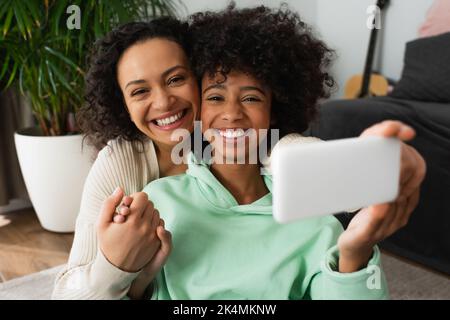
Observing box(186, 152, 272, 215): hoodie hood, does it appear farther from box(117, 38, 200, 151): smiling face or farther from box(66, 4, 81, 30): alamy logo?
box(66, 4, 81, 30): alamy logo

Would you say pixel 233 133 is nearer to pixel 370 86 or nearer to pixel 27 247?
pixel 27 247

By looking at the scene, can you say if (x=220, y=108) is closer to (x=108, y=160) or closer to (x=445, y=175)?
(x=108, y=160)

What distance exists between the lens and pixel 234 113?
2.25 feet

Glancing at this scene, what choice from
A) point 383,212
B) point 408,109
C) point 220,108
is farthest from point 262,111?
point 408,109

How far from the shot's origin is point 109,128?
0.90 metres

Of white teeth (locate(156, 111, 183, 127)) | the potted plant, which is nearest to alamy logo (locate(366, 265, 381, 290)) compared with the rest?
white teeth (locate(156, 111, 183, 127))

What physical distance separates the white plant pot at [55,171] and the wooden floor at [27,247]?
9 cm

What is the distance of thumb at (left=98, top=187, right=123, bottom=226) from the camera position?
587 mm

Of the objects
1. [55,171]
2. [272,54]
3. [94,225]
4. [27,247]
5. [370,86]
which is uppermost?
[272,54]

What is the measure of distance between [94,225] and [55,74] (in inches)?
43.9

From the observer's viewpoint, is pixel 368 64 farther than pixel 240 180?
Yes

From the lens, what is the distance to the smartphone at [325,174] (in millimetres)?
370

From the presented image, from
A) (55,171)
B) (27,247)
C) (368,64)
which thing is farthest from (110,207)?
(368,64)

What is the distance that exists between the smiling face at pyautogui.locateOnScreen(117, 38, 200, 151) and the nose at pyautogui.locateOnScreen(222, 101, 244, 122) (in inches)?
4.2
